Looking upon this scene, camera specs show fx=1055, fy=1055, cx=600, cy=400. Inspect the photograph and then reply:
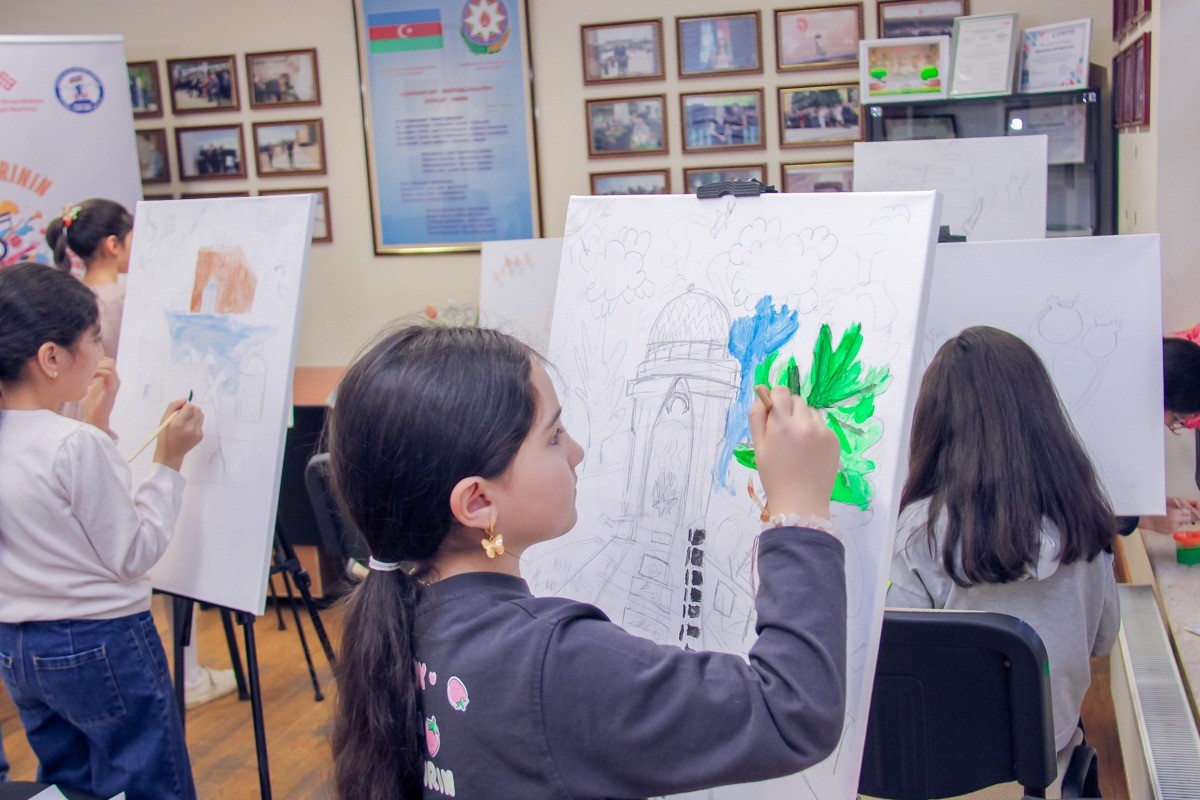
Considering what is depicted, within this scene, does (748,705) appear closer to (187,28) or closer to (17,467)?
(17,467)

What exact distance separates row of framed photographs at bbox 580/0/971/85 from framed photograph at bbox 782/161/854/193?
0.37m

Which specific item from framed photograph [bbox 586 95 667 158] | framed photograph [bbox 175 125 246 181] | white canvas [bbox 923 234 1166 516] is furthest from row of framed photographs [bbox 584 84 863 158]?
white canvas [bbox 923 234 1166 516]

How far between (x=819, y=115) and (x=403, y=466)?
3.55 m

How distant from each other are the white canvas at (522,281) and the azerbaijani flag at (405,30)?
152 centimetres

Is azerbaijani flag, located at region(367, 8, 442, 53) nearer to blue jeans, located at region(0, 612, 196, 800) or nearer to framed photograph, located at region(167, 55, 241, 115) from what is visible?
framed photograph, located at region(167, 55, 241, 115)

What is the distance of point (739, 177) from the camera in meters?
4.36

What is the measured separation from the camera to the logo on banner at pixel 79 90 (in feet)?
13.6

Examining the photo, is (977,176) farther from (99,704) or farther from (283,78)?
(283,78)

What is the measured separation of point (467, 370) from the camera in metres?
0.97

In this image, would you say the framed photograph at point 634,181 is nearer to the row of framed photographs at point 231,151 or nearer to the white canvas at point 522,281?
the white canvas at point 522,281

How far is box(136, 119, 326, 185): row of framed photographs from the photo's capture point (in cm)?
467

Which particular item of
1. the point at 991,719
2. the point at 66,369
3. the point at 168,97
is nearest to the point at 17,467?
the point at 66,369

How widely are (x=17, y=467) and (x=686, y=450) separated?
123 cm

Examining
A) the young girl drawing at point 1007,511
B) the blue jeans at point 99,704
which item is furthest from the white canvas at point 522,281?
the young girl drawing at point 1007,511
